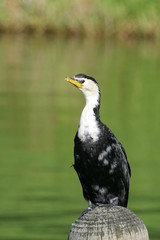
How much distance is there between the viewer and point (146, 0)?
133ft

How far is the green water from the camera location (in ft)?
36.5

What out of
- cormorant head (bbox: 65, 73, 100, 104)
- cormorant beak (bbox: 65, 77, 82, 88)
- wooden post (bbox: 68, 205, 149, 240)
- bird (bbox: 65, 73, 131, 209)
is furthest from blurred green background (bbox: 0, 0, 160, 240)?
wooden post (bbox: 68, 205, 149, 240)

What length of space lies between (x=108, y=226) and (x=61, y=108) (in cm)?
1299

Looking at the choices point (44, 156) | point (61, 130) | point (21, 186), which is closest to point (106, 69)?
point (61, 130)

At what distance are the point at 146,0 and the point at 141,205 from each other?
2973cm

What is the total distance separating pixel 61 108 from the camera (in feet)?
63.5

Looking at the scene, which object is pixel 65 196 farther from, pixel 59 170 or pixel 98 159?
pixel 98 159

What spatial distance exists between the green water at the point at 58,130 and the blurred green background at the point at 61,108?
0.04 feet

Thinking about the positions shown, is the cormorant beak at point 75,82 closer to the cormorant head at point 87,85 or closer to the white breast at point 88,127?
the cormorant head at point 87,85

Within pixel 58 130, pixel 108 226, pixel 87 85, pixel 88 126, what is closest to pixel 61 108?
pixel 58 130

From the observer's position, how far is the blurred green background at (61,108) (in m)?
11.4

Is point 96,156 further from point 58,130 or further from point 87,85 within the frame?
point 58,130

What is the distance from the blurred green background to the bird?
7.50 ft

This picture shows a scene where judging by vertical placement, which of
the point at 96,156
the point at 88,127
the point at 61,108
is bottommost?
the point at 96,156
